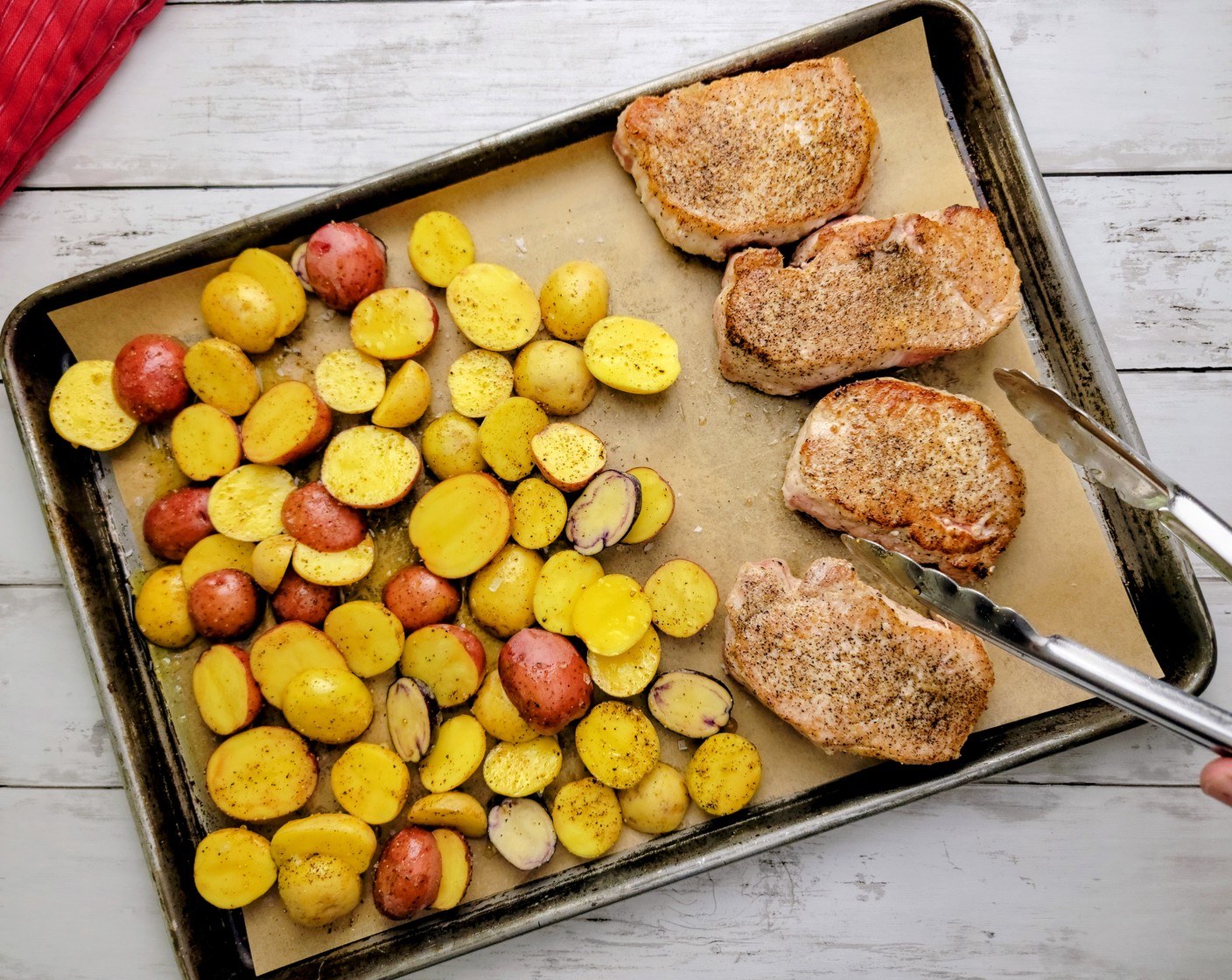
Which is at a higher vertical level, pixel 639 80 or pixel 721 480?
pixel 639 80

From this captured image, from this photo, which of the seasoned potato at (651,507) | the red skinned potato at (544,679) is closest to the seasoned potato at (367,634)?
the red skinned potato at (544,679)

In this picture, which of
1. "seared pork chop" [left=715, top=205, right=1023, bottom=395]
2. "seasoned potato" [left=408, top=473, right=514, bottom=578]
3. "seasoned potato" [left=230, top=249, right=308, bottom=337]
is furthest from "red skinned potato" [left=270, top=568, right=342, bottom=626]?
"seared pork chop" [left=715, top=205, right=1023, bottom=395]

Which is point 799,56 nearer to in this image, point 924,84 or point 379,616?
point 924,84

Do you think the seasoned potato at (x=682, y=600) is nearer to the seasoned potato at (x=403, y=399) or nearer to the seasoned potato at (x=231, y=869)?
the seasoned potato at (x=403, y=399)

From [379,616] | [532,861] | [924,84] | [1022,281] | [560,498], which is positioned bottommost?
[532,861]

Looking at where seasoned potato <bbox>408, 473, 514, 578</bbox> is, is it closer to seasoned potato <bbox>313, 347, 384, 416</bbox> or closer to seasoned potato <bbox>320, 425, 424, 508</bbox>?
seasoned potato <bbox>320, 425, 424, 508</bbox>

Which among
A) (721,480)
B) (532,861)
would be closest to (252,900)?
(532,861)
